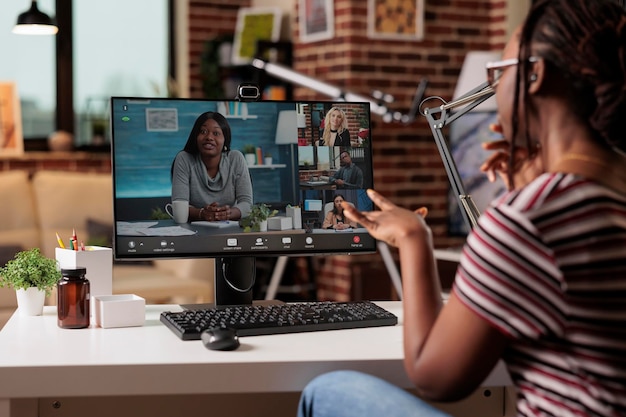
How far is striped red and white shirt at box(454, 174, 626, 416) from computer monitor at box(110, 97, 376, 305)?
2.94 feet

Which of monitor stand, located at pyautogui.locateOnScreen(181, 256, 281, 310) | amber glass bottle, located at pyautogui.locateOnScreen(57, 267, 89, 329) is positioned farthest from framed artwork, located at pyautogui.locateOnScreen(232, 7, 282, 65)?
amber glass bottle, located at pyautogui.locateOnScreen(57, 267, 89, 329)

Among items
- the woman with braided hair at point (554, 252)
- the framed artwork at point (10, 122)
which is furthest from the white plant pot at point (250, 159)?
the framed artwork at point (10, 122)

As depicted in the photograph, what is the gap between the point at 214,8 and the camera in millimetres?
6172

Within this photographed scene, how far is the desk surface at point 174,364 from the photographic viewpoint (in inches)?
56.8

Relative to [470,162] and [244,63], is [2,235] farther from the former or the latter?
[470,162]

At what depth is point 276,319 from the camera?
68.8 inches

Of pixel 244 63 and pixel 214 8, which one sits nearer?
pixel 244 63

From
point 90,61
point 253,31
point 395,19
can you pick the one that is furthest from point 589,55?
point 90,61

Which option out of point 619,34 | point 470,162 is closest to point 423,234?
point 619,34

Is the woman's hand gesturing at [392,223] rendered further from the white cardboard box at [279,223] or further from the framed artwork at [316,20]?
the framed artwork at [316,20]

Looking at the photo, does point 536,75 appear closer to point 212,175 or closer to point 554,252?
point 554,252

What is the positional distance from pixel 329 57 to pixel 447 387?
3967 millimetres

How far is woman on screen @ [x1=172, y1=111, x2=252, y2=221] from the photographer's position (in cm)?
195

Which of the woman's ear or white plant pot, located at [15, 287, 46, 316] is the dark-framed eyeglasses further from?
white plant pot, located at [15, 287, 46, 316]
